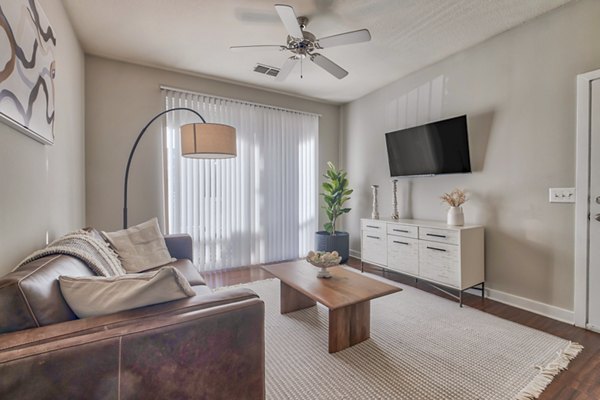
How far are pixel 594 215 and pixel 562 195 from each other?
25cm

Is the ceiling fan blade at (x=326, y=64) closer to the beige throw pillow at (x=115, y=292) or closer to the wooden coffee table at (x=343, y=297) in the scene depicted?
the wooden coffee table at (x=343, y=297)

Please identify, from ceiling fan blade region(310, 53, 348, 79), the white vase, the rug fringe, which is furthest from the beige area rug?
ceiling fan blade region(310, 53, 348, 79)

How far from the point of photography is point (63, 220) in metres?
2.23

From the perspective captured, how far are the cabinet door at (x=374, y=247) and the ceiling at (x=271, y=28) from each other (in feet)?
6.89

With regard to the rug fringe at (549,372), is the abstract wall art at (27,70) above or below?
above

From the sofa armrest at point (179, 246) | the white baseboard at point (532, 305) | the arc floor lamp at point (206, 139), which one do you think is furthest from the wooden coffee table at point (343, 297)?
the white baseboard at point (532, 305)

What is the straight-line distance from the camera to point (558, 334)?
212cm

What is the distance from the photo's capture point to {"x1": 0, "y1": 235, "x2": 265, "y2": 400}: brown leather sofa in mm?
775

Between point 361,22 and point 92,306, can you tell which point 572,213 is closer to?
point 361,22

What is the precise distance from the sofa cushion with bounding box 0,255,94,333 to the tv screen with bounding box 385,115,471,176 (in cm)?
333

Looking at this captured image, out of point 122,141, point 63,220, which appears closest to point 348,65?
point 122,141

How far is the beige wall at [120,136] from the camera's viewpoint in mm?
3158

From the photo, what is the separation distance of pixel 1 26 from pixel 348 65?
3.02 meters

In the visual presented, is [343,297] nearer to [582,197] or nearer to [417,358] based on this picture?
[417,358]
